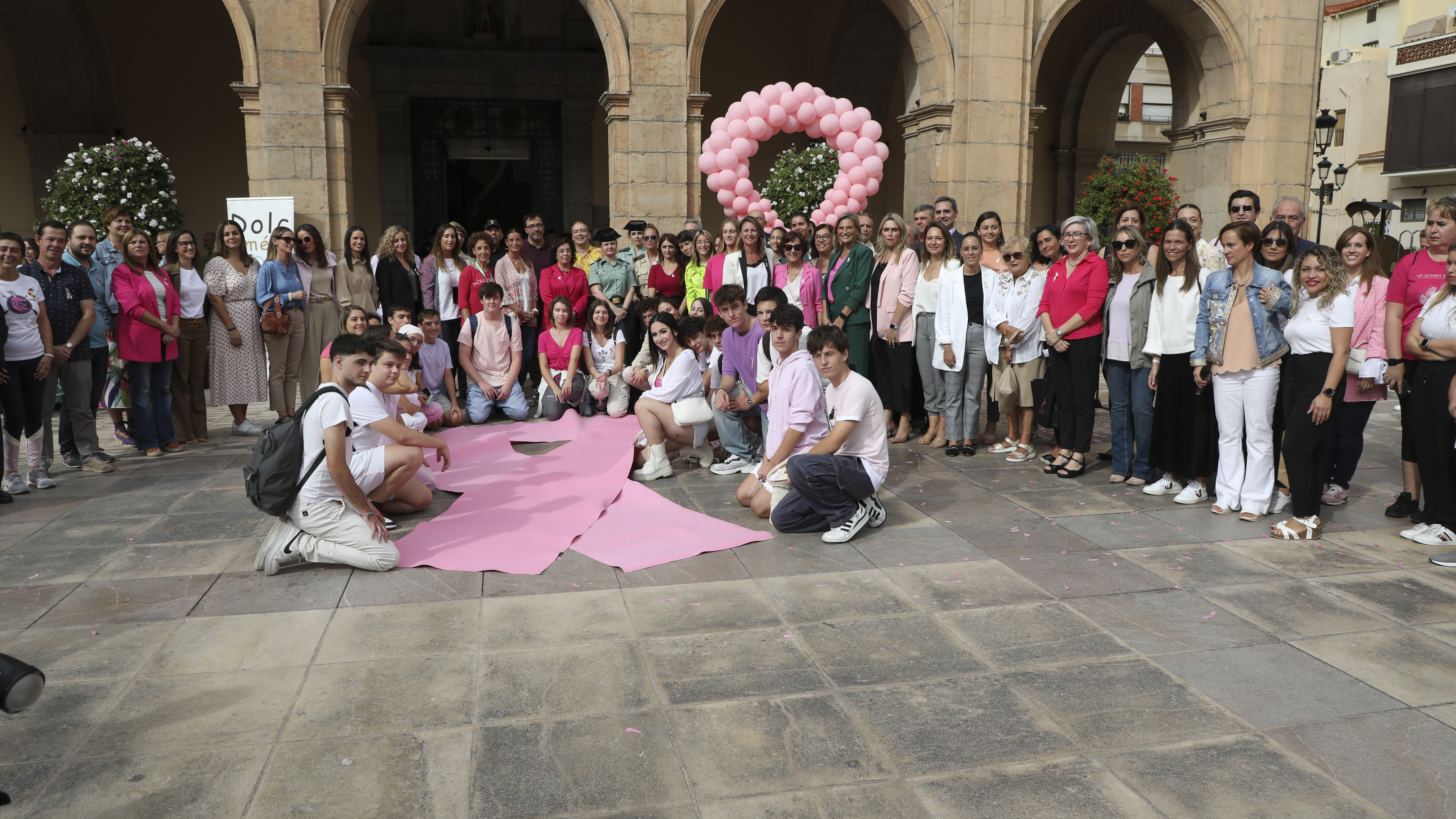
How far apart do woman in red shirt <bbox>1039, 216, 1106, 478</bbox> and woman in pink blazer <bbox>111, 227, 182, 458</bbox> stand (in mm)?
6273

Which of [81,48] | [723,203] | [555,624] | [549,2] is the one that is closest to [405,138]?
[549,2]

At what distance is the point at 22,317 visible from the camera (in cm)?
597

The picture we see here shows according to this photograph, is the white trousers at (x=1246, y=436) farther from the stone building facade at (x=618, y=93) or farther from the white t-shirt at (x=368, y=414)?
the stone building facade at (x=618, y=93)

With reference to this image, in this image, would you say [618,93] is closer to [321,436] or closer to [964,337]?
[964,337]

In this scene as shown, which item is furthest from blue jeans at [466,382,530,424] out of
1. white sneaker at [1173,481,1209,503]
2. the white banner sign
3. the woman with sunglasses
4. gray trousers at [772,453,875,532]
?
white sneaker at [1173,481,1209,503]

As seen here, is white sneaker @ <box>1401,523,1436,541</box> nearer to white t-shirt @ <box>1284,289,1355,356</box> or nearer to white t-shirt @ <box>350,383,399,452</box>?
white t-shirt @ <box>1284,289,1355,356</box>

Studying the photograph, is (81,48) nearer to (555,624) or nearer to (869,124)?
(869,124)

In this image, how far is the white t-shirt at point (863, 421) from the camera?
199 inches

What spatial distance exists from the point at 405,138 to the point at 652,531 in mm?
11793

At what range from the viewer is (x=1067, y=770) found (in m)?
2.78

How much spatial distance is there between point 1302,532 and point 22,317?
7537mm

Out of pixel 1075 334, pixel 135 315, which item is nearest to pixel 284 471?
pixel 135 315

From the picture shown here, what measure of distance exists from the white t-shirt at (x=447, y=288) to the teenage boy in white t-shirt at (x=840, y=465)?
14.9ft

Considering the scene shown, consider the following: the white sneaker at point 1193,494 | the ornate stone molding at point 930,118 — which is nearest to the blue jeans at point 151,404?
the white sneaker at point 1193,494
